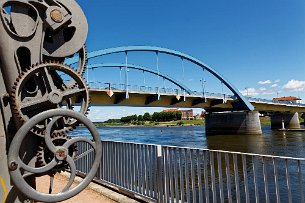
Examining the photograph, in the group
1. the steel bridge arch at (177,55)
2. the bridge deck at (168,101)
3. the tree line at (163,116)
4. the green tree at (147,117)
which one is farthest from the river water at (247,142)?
the green tree at (147,117)

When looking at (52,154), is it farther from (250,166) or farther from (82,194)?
(250,166)

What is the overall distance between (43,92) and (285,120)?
2967 inches

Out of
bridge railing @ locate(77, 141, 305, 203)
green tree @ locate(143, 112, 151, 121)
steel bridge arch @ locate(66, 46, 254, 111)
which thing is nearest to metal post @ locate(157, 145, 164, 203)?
bridge railing @ locate(77, 141, 305, 203)

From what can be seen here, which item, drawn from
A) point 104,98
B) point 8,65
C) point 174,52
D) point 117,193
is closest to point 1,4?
point 8,65

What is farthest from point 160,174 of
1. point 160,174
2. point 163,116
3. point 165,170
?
point 163,116

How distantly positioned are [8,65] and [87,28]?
963 mm

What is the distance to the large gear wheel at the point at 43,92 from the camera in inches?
105

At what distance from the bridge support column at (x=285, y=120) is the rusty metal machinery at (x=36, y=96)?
238 feet

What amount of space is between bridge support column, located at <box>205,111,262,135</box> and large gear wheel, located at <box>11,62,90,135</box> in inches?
2109

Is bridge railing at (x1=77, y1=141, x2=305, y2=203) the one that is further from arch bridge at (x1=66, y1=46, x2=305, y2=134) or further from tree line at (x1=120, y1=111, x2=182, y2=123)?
tree line at (x1=120, y1=111, x2=182, y2=123)

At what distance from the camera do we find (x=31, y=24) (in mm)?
2879

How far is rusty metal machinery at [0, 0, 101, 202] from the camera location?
2.64 meters

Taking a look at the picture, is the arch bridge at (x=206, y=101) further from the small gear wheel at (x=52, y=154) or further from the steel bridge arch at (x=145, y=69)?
the small gear wheel at (x=52, y=154)

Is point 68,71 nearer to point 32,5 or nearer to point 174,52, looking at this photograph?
point 32,5
